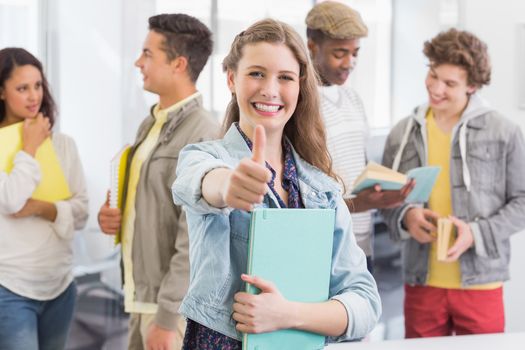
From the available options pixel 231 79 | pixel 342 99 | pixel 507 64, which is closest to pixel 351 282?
pixel 231 79

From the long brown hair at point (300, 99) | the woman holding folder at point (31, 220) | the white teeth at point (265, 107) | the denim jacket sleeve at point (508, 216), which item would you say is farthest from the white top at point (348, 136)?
the white teeth at point (265, 107)

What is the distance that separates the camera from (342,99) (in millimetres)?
2834

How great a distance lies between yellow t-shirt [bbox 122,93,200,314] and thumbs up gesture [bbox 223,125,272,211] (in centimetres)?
136

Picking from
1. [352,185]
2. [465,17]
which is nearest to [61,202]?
[352,185]

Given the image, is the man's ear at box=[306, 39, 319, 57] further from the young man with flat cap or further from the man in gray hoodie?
the man in gray hoodie

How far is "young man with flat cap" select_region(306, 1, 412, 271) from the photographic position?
2727 mm

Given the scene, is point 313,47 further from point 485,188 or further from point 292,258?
point 292,258

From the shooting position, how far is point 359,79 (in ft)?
13.6

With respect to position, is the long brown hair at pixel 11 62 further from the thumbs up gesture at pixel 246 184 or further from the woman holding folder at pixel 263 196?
the thumbs up gesture at pixel 246 184

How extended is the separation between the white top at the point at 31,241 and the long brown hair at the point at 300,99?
1.32 meters

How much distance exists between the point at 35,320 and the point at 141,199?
25.1 inches

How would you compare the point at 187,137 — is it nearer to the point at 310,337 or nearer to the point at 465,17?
the point at 310,337

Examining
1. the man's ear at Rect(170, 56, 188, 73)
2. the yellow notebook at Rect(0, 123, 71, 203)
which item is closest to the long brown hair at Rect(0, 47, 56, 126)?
the yellow notebook at Rect(0, 123, 71, 203)

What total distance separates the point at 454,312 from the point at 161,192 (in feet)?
4.22
